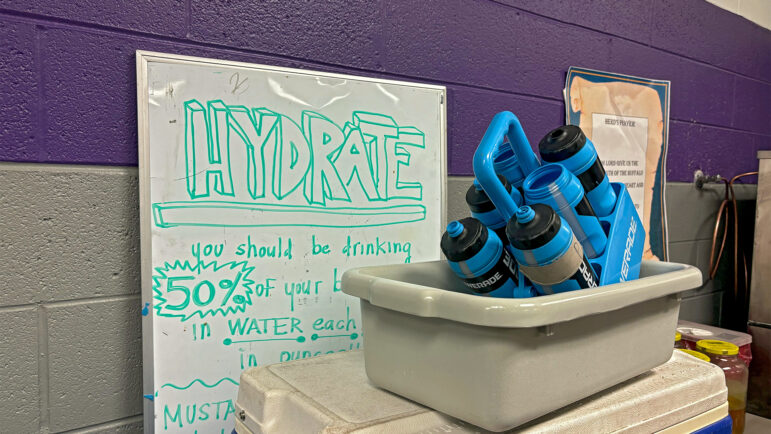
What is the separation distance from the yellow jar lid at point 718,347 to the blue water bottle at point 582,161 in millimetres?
764

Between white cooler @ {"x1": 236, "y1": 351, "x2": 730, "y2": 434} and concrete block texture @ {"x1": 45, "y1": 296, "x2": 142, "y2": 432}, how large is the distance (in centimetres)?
21

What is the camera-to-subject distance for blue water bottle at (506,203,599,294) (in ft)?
1.72

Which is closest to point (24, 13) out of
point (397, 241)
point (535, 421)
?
point (397, 241)

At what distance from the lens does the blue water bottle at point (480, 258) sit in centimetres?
59

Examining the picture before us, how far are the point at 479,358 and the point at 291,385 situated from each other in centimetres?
26

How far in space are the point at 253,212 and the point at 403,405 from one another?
392mm

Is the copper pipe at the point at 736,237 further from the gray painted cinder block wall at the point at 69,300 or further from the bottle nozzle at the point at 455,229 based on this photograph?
the gray painted cinder block wall at the point at 69,300

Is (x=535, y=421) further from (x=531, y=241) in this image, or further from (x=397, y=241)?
(x=397, y=241)

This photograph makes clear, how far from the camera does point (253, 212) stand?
816 mm

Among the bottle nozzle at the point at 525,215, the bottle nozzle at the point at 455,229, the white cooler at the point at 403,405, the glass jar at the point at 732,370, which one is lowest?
the glass jar at the point at 732,370

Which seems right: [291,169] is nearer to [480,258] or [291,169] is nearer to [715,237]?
[480,258]

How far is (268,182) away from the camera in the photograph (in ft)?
2.71

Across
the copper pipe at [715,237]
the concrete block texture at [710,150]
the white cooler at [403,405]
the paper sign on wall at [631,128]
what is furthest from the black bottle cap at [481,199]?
the copper pipe at [715,237]

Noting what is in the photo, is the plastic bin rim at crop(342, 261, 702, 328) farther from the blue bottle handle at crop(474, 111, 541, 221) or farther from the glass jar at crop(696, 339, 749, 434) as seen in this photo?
the glass jar at crop(696, 339, 749, 434)
